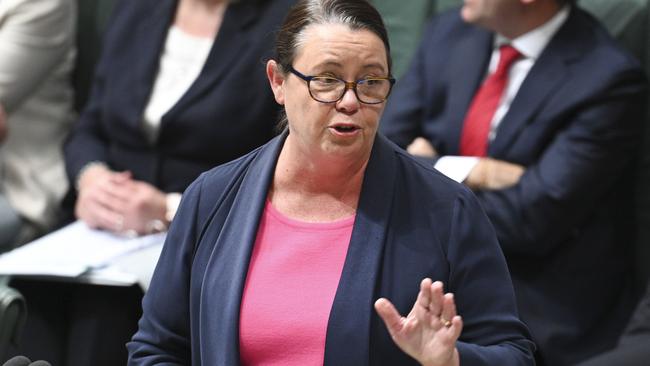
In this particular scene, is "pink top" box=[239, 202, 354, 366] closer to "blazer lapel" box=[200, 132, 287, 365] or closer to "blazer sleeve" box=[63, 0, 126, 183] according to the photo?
"blazer lapel" box=[200, 132, 287, 365]

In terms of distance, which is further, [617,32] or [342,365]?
[617,32]

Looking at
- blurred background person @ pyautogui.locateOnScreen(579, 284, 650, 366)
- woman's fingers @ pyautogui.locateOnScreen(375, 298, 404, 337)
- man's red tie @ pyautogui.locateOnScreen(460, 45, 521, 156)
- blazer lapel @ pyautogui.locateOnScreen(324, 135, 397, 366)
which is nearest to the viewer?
woman's fingers @ pyautogui.locateOnScreen(375, 298, 404, 337)

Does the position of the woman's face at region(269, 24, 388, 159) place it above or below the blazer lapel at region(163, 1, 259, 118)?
above

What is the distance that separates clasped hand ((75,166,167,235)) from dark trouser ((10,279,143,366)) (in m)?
0.24

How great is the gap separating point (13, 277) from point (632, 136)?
173 centimetres

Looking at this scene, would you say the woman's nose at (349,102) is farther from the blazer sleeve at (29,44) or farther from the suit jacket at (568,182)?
the blazer sleeve at (29,44)

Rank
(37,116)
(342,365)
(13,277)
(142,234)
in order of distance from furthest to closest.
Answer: (37,116), (142,234), (13,277), (342,365)

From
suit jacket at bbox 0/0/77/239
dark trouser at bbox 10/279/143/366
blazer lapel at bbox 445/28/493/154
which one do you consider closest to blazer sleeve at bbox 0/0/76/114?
suit jacket at bbox 0/0/77/239

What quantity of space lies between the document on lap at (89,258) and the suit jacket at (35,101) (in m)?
0.46

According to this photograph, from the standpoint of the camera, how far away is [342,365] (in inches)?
84.2

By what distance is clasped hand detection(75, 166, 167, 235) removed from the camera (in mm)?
3469

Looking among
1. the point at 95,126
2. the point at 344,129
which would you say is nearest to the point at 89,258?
the point at 95,126

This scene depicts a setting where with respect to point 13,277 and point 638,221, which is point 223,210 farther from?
point 638,221

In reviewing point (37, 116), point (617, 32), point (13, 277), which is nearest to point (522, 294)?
point (617, 32)
